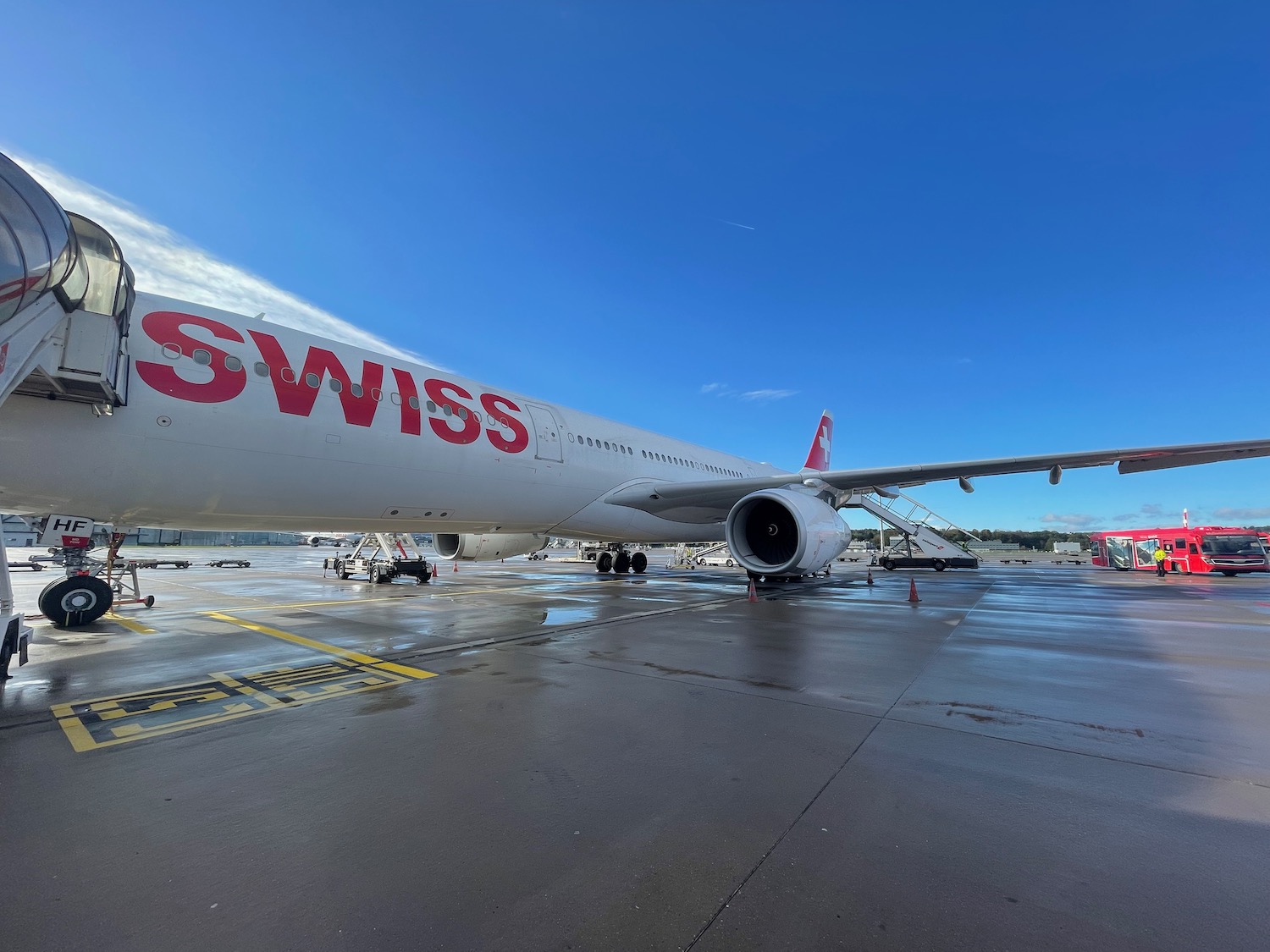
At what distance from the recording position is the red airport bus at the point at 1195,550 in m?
22.5

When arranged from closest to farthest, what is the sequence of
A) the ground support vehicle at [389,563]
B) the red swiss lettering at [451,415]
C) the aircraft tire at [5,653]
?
the aircraft tire at [5,653], the red swiss lettering at [451,415], the ground support vehicle at [389,563]

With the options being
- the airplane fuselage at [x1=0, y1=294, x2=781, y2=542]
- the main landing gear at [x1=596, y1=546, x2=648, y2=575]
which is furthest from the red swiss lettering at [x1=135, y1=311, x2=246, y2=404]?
the main landing gear at [x1=596, y1=546, x2=648, y2=575]

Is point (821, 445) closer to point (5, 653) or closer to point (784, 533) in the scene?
point (784, 533)

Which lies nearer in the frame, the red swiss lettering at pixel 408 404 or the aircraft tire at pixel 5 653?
the aircraft tire at pixel 5 653

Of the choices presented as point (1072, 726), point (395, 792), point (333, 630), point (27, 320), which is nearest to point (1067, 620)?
point (1072, 726)

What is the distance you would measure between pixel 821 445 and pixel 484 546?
1547 centimetres

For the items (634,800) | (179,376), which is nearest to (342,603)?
(179,376)

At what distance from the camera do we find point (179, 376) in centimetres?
545

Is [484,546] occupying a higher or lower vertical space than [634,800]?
higher

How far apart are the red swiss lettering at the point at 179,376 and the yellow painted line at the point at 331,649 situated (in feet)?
8.80

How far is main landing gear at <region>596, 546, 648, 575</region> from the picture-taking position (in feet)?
60.8

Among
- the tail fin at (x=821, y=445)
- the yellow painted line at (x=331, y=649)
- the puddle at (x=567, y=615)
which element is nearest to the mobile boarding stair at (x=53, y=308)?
the yellow painted line at (x=331, y=649)

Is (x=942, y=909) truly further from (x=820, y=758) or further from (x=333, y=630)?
(x=333, y=630)

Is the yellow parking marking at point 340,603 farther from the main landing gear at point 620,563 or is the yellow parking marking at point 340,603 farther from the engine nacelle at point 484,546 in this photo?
the main landing gear at point 620,563
